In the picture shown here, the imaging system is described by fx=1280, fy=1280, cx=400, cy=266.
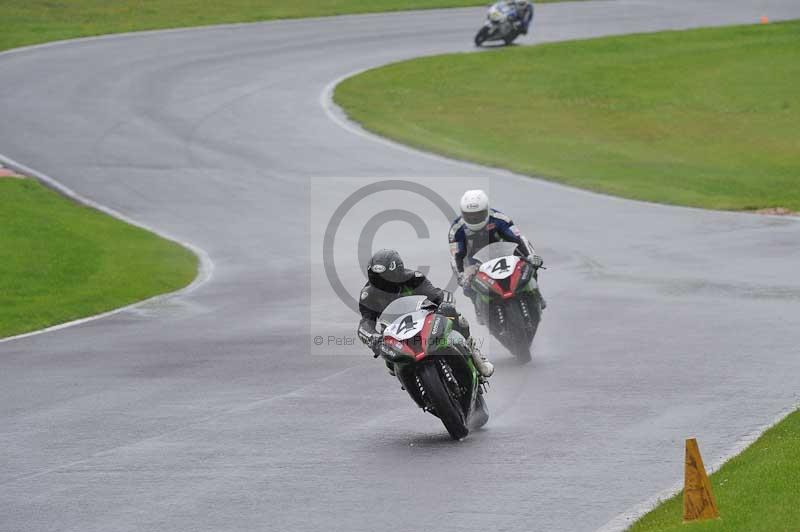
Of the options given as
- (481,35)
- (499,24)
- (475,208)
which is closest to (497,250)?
(475,208)

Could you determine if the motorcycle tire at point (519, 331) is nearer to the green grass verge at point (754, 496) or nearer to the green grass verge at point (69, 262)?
the green grass verge at point (754, 496)

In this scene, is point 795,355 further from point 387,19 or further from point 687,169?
point 387,19

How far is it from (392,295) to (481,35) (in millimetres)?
40793

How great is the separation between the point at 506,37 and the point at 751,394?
41129mm

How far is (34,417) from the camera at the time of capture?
46.4 feet

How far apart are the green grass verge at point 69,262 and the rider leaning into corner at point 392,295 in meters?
9.64

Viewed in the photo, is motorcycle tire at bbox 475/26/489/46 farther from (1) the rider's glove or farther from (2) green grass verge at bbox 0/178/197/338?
(1) the rider's glove

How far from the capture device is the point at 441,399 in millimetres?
11914

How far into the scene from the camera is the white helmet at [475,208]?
53.8 ft

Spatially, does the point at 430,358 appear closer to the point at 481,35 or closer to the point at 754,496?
the point at 754,496

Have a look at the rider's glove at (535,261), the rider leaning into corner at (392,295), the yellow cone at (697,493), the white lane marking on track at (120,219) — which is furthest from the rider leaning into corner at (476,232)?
the yellow cone at (697,493)

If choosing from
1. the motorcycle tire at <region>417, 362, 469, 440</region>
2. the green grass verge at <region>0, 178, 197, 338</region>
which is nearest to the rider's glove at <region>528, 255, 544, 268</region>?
the motorcycle tire at <region>417, 362, 469, 440</region>

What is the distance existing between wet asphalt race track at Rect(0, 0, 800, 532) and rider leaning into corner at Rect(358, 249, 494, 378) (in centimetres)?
87

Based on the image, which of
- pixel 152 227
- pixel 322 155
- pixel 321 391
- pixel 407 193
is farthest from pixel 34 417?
pixel 322 155
